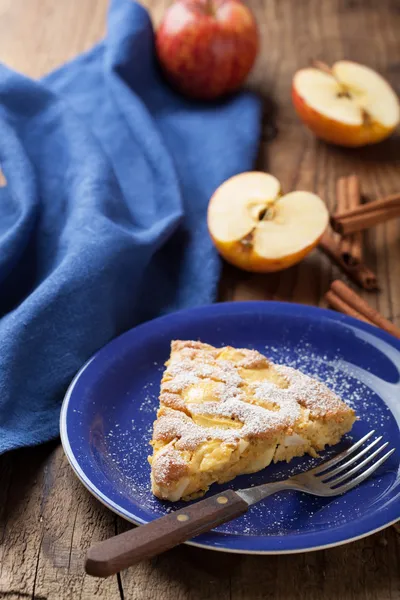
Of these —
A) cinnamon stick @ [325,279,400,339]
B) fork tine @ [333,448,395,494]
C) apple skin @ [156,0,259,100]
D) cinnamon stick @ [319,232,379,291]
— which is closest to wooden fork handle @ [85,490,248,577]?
fork tine @ [333,448,395,494]

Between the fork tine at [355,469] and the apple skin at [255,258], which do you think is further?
the apple skin at [255,258]

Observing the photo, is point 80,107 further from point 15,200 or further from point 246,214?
point 246,214

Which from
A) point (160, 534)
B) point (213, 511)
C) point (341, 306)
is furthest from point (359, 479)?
point (341, 306)

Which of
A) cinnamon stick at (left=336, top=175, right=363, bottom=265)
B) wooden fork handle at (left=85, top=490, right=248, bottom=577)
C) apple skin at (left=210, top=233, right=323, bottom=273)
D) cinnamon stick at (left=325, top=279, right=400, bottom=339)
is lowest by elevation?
cinnamon stick at (left=336, top=175, right=363, bottom=265)

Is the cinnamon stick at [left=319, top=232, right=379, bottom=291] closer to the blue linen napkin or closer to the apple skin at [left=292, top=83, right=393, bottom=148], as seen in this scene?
the blue linen napkin

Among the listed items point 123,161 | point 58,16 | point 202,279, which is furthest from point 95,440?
point 58,16

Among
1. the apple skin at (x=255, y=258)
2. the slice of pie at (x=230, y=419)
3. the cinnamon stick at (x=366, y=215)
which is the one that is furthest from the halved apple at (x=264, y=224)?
the slice of pie at (x=230, y=419)

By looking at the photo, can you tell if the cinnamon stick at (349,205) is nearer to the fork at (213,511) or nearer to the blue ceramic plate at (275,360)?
the blue ceramic plate at (275,360)
